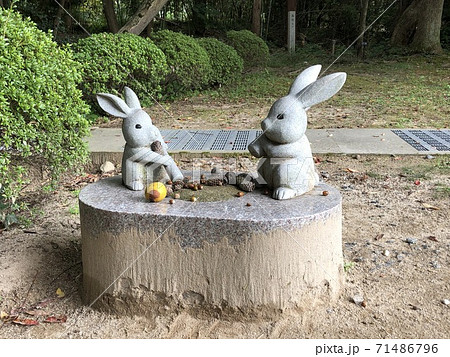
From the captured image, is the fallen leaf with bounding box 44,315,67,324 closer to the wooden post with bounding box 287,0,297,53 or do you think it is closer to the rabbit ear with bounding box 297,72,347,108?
the rabbit ear with bounding box 297,72,347,108

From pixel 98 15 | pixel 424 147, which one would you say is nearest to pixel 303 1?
pixel 98 15

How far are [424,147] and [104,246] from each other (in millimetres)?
4660

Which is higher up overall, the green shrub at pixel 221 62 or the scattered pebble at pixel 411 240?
the green shrub at pixel 221 62

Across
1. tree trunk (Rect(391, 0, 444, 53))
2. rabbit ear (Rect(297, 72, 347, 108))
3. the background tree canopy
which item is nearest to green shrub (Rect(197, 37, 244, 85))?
the background tree canopy

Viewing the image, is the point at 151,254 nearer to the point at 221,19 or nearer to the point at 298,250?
the point at 298,250

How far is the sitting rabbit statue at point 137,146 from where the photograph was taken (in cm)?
316

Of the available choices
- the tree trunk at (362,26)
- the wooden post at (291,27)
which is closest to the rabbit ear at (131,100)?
the tree trunk at (362,26)

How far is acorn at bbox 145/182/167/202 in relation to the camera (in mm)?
2980

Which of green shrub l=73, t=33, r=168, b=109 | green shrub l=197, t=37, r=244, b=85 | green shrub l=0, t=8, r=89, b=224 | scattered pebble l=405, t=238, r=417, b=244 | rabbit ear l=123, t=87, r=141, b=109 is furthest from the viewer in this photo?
green shrub l=197, t=37, r=244, b=85

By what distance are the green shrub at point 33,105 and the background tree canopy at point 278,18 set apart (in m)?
11.4

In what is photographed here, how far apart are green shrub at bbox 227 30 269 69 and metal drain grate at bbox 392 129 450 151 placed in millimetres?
7171

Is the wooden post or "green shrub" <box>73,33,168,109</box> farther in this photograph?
the wooden post

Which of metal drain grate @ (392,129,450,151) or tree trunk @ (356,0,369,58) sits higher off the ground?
tree trunk @ (356,0,369,58)

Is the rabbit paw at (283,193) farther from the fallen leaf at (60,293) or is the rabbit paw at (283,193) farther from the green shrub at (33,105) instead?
the green shrub at (33,105)
